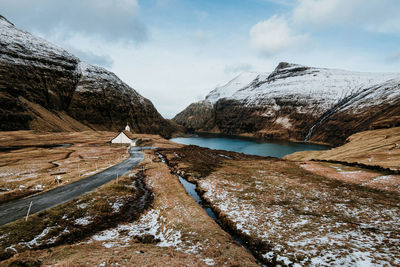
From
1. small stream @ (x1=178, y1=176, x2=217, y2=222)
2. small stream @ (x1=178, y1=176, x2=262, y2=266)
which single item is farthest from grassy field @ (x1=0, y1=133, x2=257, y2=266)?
small stream @ (x1=178, y1=176, x2=217, y2=222)

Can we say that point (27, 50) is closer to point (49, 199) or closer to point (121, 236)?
point (49, 199)

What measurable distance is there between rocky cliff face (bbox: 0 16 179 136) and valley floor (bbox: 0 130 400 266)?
131036 millimetres

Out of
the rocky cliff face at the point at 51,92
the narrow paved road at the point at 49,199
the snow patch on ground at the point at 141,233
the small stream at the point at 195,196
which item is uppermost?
the rocky cliff face at the point at 51,92

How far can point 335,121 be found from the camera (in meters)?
163

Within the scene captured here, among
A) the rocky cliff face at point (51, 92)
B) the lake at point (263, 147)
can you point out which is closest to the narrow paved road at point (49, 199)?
the lake at point (263, 147)

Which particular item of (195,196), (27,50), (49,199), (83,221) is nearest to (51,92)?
(27,50)

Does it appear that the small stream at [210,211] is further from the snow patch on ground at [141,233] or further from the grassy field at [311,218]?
the snow patch on ground at [141,233]

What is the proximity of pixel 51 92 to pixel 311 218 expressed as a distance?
20237 centimetres

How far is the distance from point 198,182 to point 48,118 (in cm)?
14858

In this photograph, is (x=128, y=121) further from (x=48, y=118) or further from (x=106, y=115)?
(x=48, y=118)

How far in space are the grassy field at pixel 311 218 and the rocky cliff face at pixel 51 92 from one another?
14106 centimetres

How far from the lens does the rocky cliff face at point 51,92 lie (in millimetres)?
117356

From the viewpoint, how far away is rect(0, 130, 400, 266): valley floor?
420 inches

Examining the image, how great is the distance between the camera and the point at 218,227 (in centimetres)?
1575
